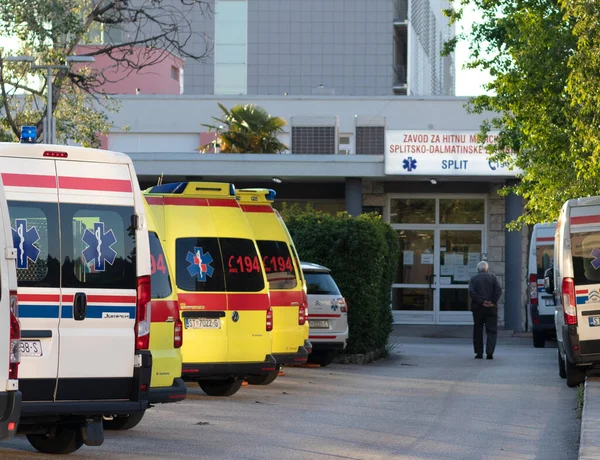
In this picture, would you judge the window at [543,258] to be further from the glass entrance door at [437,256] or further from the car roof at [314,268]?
the car roof at [314,268]

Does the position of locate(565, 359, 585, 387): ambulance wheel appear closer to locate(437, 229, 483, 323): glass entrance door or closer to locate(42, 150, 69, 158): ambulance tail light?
locate(42, 150, 69, 158): ambulance tail light

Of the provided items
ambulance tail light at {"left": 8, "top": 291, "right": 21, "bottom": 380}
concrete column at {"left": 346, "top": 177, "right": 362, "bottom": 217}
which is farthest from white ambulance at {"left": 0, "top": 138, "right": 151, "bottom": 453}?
concrete column at {"left": 346, "top": 177, "right": 362, "bottom": 217}

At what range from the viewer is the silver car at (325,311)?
65.0ft

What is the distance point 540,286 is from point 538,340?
1.14 metres

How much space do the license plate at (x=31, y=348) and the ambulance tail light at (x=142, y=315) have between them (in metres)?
0.79

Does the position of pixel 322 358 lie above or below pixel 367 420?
above

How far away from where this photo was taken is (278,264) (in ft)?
55.7

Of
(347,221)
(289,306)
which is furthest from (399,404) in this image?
(347,221)

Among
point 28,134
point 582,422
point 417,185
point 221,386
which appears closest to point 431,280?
point 417,185

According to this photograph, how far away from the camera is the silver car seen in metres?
19.8

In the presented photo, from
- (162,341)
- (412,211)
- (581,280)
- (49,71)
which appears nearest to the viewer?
(162,341)

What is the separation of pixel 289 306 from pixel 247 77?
4610 cm

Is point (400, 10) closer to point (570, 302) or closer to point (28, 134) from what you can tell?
point (570, 302)

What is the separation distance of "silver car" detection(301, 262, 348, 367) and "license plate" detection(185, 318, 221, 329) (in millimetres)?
5488
